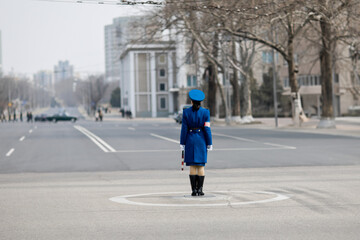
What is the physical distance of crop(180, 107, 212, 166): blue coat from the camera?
10.2m

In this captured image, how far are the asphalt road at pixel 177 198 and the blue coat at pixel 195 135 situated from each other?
0.74 meters

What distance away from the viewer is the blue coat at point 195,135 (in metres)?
10.2

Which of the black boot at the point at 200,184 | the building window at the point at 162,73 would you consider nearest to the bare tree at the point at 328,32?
the black boot at the point at 200,184

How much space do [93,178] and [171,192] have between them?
3.75m

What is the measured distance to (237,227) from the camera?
7910 mm

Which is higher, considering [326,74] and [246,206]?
[326,74]

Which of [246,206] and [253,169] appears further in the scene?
[253,169]

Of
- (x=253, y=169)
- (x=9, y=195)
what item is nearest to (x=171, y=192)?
(x=9, y=195)

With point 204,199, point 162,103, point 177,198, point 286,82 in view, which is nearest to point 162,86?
point 162,103

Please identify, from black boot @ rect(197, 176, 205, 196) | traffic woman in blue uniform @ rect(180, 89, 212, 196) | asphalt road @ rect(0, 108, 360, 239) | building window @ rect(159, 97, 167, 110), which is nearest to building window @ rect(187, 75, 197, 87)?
building window @ rect(159, 97, 167, 110)

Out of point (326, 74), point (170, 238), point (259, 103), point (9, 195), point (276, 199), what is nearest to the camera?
point (170, 238)

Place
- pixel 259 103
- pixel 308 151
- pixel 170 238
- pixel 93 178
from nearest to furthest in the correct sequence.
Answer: pixel 170 238
pixel 93 178
pixel 308 151
pixel 259 103

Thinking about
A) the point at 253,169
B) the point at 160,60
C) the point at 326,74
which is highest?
the point at 160,60

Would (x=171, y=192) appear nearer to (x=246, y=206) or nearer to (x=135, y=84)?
(x=246, y=206)
